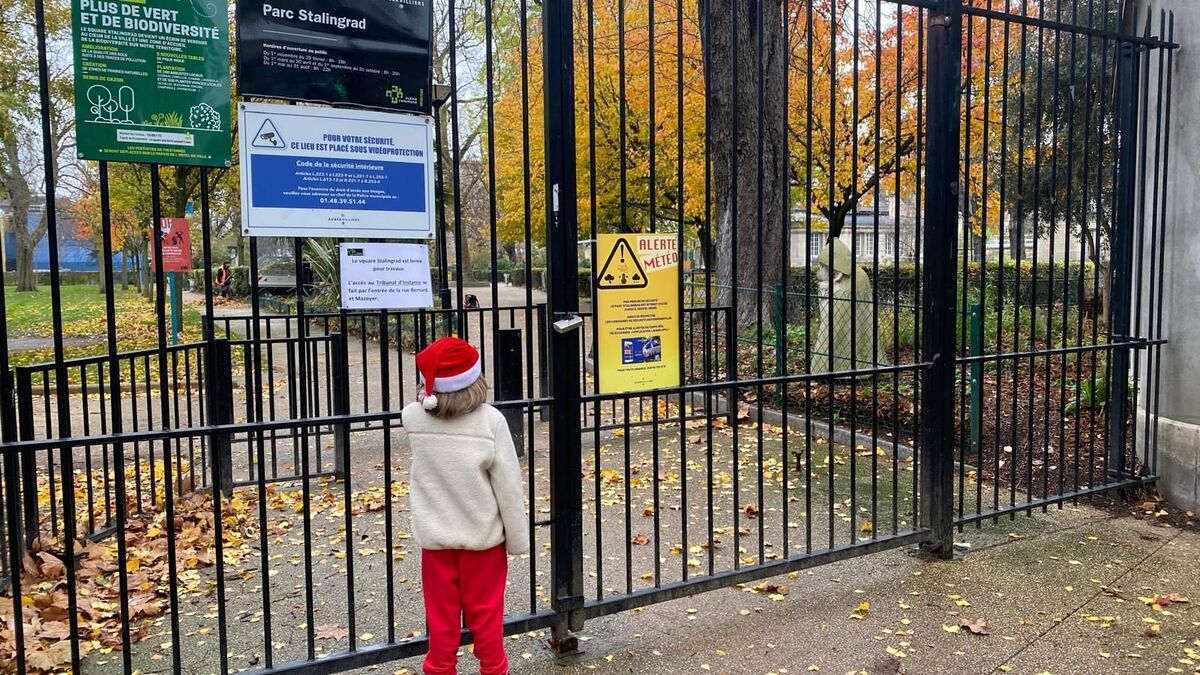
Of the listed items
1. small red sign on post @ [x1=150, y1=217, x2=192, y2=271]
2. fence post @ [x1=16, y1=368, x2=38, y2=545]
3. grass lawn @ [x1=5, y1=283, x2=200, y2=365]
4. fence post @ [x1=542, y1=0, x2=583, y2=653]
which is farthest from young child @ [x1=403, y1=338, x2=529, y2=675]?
grass lawn @ [x1=5, y1=283, x2=200, y2=365]

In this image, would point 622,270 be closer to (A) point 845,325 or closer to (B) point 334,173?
(B) point 334,173

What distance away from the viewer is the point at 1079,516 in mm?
5582

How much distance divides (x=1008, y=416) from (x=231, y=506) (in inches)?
267

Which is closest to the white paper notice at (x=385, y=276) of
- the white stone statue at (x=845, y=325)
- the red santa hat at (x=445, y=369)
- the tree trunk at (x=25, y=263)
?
the red santa hat at (x=445, y=369)

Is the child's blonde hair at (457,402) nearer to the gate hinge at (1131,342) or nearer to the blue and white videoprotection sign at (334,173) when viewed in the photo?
the blue and white videoprotection sign at (334,173)

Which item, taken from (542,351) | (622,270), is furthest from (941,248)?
(542,351)

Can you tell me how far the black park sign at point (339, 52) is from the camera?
2965 millimetres

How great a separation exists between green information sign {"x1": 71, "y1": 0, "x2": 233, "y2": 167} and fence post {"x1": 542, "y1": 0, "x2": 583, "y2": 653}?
4.08 ft

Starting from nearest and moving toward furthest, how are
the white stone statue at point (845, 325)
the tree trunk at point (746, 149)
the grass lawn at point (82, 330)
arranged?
the white stone statue at point (845, 325) → the tree trunk at point (746, 149) → the grass lawn at point (82, 330)

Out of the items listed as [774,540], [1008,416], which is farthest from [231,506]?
[1008,416]

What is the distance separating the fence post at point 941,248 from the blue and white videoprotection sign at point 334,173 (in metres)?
2.82

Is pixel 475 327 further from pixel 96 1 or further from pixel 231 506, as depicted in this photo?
pixel 96 1

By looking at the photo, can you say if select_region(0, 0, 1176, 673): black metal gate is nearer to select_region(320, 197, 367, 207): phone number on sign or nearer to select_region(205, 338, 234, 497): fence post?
select_region(205, 338, 234, 497): fence post

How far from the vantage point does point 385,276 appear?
10.4ft
